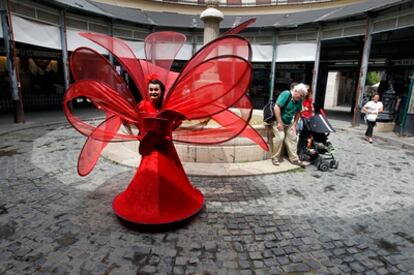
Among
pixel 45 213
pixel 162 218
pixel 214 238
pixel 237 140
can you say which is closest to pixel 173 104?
pixel 162 218

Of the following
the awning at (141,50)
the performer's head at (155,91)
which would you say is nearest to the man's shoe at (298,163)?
the performer's head at (155,91)

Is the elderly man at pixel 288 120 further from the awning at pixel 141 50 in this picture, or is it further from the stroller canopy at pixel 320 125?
the awning at pixel 141 50

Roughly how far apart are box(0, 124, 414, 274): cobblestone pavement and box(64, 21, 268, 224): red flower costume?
0.39 m

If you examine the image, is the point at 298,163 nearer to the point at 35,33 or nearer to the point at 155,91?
the point at 155,91

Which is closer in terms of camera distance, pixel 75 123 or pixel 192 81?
pixel 192 81

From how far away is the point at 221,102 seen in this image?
2955 millimetres

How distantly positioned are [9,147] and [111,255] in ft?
21.0

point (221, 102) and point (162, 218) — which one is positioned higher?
point (221, 102)

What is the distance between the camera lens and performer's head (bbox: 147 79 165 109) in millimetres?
3414

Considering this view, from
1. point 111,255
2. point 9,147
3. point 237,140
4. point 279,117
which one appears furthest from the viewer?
point 9,147

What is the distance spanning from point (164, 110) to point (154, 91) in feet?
1.60

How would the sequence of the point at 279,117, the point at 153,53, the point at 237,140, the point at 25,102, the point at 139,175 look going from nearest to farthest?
the point at 139,175
the point at 153,53
the point at 279,117
the point at 237,140
the point at 25,102

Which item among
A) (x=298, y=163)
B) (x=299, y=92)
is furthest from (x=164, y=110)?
(x=298, y=163)

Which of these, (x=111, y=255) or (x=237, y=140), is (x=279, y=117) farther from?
(x=111, y=255)
